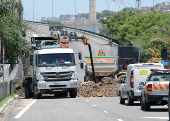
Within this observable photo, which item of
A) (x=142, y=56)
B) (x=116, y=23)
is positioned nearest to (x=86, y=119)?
(x=142, y=56)

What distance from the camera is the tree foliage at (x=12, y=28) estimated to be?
1881 centimetres

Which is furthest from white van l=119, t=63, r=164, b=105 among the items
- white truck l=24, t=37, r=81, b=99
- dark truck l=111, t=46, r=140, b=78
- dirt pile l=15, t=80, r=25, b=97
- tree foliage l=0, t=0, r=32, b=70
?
dark truck l=111, t=46, r=140, b=78

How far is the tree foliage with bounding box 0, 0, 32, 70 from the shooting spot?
61.7 ft

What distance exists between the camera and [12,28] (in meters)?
19.9

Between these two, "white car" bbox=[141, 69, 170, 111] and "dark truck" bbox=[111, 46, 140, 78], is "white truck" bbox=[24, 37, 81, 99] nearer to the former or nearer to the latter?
"white car" bbox=[141, 69, 170, 111]

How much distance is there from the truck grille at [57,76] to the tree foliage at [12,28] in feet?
10.1

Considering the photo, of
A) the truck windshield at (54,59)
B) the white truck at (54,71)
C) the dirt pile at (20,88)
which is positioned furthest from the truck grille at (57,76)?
the dirt pile at (20,88)

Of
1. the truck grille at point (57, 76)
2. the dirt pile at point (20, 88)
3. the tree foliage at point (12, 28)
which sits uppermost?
the tree foliage at point (12, 28)

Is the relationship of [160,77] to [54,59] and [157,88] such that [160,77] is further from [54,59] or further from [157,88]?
[54,59]

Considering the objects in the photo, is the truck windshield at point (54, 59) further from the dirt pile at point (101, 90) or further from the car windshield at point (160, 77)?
the car windshield at point (160, 77)

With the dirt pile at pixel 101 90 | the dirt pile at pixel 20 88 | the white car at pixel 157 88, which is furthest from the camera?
the dirt pile at pixel 20 88

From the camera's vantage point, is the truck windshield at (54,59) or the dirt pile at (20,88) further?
the dirt pile at (20,88)

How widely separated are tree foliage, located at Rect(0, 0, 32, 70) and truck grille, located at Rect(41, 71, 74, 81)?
10.1 ft

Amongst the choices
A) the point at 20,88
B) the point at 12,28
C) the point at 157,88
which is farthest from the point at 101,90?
the point at 157,88
